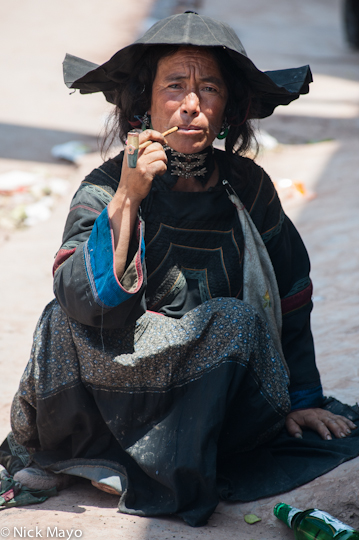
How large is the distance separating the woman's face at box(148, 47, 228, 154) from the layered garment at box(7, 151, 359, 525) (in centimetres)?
20

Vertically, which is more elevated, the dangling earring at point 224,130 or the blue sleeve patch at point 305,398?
the dangling earring at point 224,130

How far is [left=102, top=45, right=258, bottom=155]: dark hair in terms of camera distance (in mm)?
2148

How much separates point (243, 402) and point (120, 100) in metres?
1.17

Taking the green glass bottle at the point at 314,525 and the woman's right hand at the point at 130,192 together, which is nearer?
the green glass bottle at the point at 314,525

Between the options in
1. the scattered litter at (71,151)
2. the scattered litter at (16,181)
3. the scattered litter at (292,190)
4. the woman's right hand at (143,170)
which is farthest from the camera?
the scattered litter at (71,151)

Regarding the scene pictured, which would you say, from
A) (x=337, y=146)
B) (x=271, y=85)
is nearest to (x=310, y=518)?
(x=271, y=85)

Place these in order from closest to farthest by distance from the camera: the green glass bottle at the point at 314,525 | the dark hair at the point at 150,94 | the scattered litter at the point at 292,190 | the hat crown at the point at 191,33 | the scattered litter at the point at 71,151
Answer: the green glass bottle at the point at 314,525 < the hat crown at the point at 191,33 < the dark hair at the point at 150,94 < the scattered litter at the point at 292,190 < the scattered litter at the point at 71,151

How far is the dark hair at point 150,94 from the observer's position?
2.15 meters

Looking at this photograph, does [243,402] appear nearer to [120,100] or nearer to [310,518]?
[310,518]

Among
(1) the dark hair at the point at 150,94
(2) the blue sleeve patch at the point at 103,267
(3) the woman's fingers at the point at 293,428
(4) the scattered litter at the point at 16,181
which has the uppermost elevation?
(4) the scattered litter at the point at 16,181

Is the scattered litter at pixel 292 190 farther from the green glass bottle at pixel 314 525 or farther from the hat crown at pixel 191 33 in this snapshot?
the green glass bottle at pixel 314 525

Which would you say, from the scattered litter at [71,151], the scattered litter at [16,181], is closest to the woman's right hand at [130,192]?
the scattered litter at [16,181]

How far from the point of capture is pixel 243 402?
6.54ft

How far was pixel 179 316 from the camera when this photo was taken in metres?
2.16
